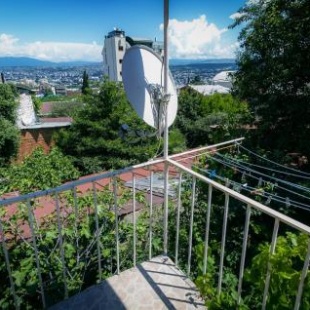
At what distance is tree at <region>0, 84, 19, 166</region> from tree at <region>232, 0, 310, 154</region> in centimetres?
940

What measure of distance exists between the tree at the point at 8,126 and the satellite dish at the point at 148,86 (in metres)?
11.4

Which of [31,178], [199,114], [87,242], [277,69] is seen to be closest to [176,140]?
[199,114]

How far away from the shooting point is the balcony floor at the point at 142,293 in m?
1.87

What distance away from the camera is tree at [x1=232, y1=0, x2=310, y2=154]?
591 centimetres

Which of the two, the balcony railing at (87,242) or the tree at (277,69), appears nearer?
the balcony railing at (87,242)

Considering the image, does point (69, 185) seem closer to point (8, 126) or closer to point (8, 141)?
point (8, 126)

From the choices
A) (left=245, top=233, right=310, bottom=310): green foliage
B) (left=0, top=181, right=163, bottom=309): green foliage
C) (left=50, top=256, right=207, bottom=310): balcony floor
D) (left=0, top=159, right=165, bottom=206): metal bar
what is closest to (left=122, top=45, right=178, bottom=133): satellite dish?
(left=0, top=159, right=165, bottom=206): metal bar

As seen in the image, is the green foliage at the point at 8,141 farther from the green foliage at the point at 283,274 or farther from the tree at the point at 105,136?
the green foliage at the point at 283,274

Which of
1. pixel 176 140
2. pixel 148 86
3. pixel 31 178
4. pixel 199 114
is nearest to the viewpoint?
pixel 148 86

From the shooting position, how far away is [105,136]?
40.1ft

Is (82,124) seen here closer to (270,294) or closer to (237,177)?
(237,177)

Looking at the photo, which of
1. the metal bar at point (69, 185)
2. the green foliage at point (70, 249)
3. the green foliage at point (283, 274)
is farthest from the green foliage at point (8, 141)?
the green foliage at point (283, 274)

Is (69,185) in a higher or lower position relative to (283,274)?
higher

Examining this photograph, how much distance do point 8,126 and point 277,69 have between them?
1048 cm
